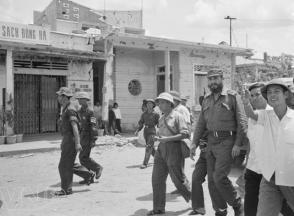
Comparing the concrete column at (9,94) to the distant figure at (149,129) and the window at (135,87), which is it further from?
the distant figure at (149,129)

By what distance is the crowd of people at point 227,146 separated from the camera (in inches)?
125

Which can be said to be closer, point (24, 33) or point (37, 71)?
point (24, 33)

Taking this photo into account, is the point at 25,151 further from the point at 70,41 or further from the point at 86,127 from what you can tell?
the point at 70,41

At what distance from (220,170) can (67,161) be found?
281cm

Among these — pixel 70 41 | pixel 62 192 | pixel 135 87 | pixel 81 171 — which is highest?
pixel 70 41

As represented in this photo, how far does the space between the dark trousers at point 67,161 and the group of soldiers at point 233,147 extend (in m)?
1.67

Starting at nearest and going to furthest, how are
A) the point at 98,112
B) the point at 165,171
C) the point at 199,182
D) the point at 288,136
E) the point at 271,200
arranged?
the point at 288,136 → the point at 271,200 → the point at 199,182 → the point at 165,171 → the point at 98,112

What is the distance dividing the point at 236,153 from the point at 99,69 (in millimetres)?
14048

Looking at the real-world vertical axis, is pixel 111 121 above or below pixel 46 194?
above

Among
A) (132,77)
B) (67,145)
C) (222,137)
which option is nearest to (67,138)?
(67,145)

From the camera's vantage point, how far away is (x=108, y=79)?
16.1 metres

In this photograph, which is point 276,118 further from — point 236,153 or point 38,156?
point 38,156

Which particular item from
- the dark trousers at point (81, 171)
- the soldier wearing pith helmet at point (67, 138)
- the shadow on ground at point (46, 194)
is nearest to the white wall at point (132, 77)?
the dark trousers at point (81, 171)

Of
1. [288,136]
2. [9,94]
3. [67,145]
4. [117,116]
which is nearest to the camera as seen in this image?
Answer: [288,136]
